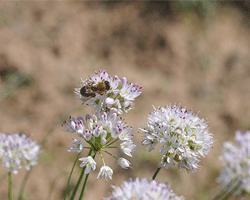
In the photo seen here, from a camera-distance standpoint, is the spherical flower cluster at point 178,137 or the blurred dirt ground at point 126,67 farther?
the blurred dirt ground at point 126,67

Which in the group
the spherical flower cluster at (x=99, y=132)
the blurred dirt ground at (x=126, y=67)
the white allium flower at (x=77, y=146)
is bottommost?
the white allium flower at (x=77, y=146)

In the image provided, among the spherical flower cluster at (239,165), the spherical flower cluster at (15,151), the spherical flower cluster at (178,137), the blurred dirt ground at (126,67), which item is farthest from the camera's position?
the blurred dirt ground at (126,67)

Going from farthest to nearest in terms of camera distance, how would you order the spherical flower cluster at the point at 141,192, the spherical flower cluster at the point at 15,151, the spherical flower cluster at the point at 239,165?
the spherical flower cluster at the point at 239,165
the spherical flower cluster at the point at 15,151
the spherical flower cluster at the point at 141,192

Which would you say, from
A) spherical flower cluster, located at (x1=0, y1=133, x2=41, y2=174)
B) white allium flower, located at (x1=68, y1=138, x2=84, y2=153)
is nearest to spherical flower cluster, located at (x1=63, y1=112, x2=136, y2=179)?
white allium flower, located at (x1=68, y1=138, x2=84, y2=153)

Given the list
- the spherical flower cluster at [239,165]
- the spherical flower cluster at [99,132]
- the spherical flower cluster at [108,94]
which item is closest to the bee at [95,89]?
the spherical flower cluster at [108,94]

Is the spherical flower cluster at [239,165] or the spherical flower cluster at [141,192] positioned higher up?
the spherical flower cluster at [239,165]

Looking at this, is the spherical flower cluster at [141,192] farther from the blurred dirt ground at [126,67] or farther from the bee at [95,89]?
the blurred dirt ground at [126,67]

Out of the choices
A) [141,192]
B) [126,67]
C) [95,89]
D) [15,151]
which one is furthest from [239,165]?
[126,67]
